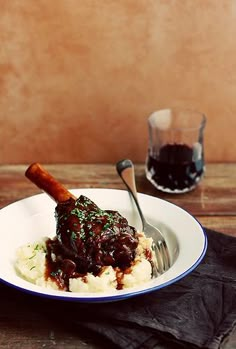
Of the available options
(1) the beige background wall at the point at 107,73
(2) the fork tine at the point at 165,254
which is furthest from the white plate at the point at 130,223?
(1) the beige background wall at the point at 107,73

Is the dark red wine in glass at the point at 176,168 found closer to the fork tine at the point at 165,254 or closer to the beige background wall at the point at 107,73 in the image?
the beige background wall at the point at 107,73

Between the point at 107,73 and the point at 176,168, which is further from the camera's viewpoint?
the point at 107,73

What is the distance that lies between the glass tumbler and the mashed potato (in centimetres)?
51

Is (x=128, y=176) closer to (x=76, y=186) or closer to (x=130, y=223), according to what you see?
(x=130, y=223)

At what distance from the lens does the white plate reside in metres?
1.36

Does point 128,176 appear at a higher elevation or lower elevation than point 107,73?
lower

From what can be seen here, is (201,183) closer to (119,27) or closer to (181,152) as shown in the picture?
(181,152)

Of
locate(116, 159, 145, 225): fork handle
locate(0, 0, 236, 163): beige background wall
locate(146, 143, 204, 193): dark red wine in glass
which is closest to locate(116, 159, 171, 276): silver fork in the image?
locate(116, 159, 145, 225): fork handle

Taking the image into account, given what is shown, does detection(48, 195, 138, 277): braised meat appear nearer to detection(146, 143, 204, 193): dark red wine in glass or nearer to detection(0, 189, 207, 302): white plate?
detection(0, 189, 207, 302): white plate

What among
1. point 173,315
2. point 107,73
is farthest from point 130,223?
point 107,73

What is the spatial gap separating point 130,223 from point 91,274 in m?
0.34

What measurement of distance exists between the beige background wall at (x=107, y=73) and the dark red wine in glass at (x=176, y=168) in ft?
0.74

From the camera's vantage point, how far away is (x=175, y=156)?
206cm

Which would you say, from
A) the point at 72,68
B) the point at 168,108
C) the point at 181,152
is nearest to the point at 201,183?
the point at 181,152
